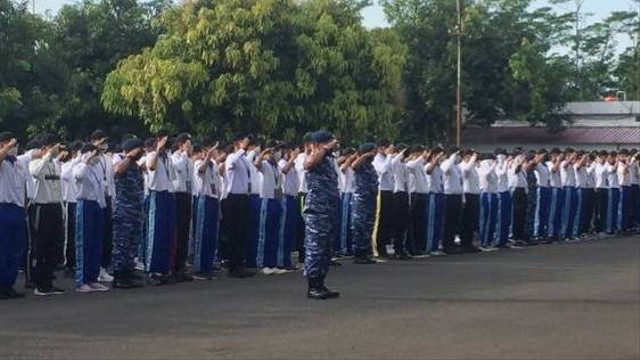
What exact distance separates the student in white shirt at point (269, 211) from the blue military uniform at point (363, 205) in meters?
1.81

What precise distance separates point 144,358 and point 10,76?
20.7 meters

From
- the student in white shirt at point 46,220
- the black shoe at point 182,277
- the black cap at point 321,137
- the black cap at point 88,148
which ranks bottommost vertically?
the black shoe at point 182,277

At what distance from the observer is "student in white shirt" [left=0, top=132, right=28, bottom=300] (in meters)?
11.4

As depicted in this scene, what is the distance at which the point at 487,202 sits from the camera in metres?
19.3

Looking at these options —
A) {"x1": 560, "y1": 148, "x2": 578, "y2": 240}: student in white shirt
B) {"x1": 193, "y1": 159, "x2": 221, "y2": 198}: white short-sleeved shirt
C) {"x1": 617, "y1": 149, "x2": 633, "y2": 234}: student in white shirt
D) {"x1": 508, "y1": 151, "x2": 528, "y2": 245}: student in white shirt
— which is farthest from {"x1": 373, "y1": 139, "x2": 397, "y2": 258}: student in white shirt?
{"x1": 617, "y1": 149, "x2": 633, "y2": 234}: student in white shirt

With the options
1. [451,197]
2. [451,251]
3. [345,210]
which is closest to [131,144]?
[345,210]

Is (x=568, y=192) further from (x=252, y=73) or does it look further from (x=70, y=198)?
(x=70, y=198)

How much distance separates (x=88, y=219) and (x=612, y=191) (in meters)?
14.5

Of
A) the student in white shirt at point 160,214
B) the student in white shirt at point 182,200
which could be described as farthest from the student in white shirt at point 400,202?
the student in white shirt at point 160,214

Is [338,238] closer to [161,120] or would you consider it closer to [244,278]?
[244,278]

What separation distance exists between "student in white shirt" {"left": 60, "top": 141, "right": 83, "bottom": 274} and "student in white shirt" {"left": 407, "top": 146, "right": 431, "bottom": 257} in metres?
5.91

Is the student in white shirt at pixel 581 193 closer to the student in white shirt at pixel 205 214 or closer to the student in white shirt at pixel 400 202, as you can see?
the student in white shirt at pixel 400 202

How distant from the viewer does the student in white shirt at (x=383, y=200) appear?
1677 centimetres

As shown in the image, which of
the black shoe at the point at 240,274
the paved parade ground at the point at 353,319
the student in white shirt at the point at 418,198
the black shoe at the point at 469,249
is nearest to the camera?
the paved parade ground at the point at 353,319
